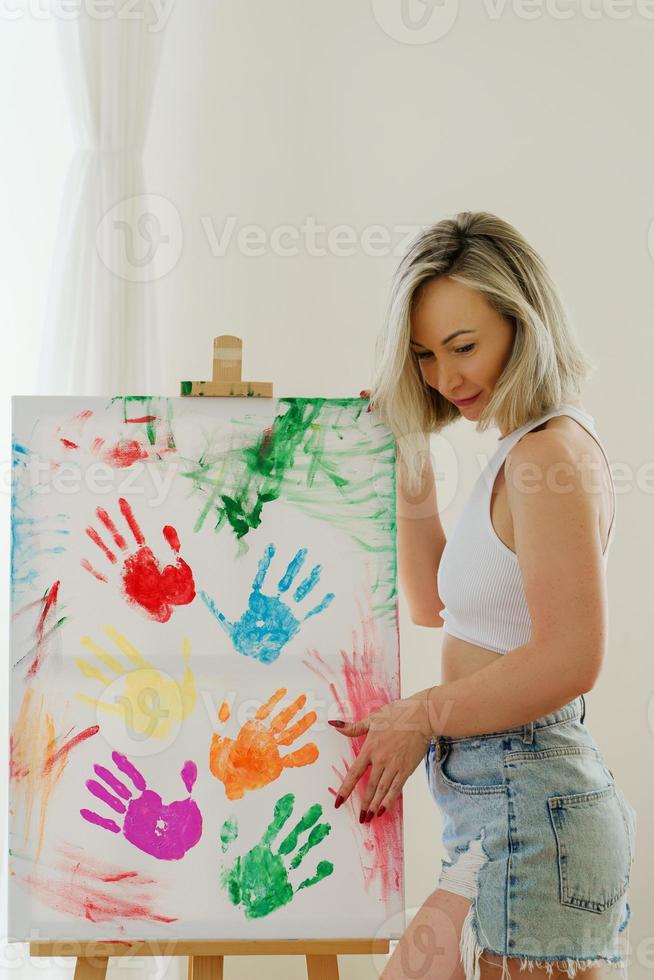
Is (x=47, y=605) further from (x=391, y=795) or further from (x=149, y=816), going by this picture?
(x=391, y=795)

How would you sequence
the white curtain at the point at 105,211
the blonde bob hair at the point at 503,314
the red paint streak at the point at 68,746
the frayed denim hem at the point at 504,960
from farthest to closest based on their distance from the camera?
the white curtain at the point at 105,211 → the red paint streak at the point at 68,746 → the blonde bob hair at the point at 503,314 → the frayed denim hem at the point at 504,960

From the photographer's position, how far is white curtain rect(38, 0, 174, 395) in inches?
78.4

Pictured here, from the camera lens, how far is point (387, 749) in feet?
4.32

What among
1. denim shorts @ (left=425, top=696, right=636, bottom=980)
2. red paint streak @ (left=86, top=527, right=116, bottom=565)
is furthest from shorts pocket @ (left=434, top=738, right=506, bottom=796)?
red paint streak @ (left=86, top=527, right=116, bottom=565)

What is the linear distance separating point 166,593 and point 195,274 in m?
1.09

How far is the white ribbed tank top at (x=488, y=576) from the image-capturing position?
1.23 meters

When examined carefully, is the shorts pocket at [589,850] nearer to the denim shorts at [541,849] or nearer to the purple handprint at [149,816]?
the denim shorts at [541,849]

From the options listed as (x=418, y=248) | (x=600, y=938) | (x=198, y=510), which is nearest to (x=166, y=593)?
(x=198, y=510)

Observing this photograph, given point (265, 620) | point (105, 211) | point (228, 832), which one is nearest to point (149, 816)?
point (228, 832)

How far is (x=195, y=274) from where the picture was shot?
2.25m

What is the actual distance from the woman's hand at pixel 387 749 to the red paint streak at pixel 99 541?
1.34 feet

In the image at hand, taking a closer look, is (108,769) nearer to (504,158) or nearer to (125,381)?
(125,381)

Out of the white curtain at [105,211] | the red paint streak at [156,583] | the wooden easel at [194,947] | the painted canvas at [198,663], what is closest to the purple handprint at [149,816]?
the painted canvas at [198,663]

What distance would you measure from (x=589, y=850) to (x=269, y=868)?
46 centimetres
